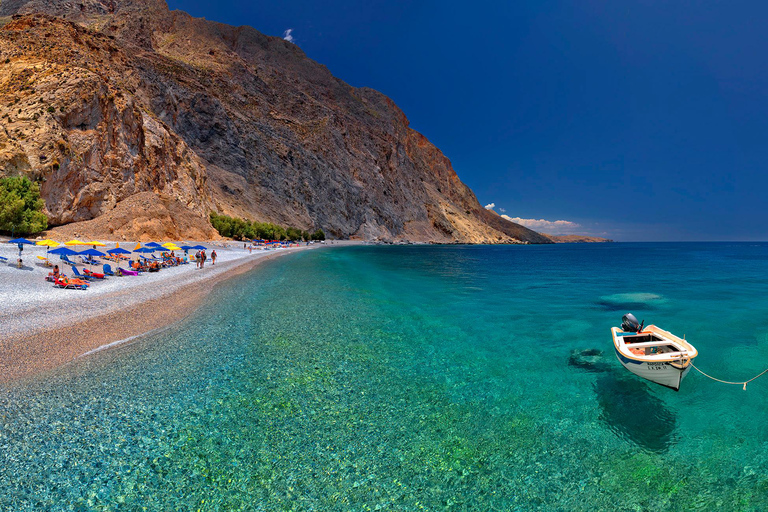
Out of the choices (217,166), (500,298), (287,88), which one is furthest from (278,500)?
(287,88)

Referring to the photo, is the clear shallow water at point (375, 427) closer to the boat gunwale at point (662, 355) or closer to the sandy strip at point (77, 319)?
the boat gunwale at point (662, 355)

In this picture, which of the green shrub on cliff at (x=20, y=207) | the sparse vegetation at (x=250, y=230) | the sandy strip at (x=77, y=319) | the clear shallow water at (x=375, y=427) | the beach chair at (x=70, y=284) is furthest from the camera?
the sparse vegetation at (x=250, y=230)

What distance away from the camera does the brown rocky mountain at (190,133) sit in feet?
146

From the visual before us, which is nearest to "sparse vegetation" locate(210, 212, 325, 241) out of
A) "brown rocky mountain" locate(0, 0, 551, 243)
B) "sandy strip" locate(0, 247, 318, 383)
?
"brown rocky mountain" locate(0, 0, 551, 243)

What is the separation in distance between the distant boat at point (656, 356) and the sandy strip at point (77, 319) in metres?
15.3

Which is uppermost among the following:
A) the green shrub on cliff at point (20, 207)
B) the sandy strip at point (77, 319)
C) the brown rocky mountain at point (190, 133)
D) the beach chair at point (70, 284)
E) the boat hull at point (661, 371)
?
the brown rocky mountain at point (190, 133)

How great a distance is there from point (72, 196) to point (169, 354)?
153 feet

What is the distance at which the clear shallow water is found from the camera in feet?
18.2

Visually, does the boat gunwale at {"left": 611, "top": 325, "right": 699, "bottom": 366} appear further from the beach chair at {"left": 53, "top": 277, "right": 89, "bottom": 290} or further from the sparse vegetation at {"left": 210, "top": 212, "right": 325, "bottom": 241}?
the sparse vegetation at {"left": 210, "top": 212, "right": 325, "bottom": 241}

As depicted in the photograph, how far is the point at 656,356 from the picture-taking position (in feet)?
28.3

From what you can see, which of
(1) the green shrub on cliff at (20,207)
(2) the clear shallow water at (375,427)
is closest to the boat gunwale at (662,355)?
(2) the clear shallow water at (375,427)

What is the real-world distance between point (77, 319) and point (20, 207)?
30.4m

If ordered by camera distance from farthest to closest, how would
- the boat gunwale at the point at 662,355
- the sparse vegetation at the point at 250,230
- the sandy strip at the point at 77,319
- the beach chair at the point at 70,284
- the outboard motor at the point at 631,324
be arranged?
the sparse vegetation at the point at 250,230 < the beach chair at the point at 70,284 < the outboard motor at the point at 631,324 < the sandy strip at the point at 77,319 < the boat gunwale at the point at 662,355

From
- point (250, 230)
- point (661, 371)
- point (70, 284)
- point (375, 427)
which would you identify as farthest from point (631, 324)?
point (250, 230)
